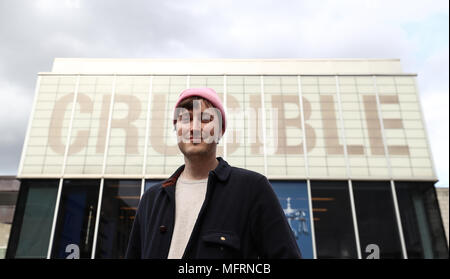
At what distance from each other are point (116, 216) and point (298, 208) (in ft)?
24.4

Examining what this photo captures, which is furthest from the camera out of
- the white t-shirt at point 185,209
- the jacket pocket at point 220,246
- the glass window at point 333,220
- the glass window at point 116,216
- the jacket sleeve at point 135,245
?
the glass window at point 116,216

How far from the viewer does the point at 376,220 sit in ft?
39.2

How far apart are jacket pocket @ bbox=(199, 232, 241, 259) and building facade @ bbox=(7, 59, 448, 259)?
11.0 meters

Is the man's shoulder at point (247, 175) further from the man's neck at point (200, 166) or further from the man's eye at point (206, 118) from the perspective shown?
the man's eye at point (206, 118)

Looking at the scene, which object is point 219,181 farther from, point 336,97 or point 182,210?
point 336,97

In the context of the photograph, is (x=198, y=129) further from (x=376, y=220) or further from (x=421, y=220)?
(x=421, y=220)

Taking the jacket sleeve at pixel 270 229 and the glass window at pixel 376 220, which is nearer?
the jacket sleeve at pixel 270 229

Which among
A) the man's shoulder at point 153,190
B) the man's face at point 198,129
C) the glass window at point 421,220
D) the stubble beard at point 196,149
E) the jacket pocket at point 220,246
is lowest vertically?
the jacket pocket at point 220,246

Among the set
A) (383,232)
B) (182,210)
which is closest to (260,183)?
(182,210)

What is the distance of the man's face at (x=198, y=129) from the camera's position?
66.1 inches

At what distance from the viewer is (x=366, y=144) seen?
12.9 meters

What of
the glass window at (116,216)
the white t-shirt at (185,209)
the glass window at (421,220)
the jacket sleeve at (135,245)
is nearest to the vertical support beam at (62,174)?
the glass window at (116,216)

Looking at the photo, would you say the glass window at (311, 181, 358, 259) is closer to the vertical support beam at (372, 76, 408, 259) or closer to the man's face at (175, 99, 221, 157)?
the vertical support beam at (372, 76, 408, 259)

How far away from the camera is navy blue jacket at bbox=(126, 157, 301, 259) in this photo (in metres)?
1.41
